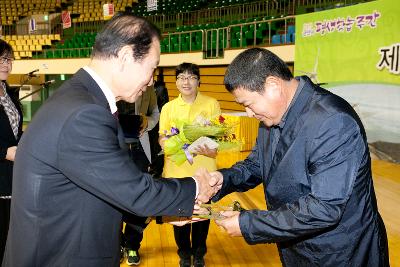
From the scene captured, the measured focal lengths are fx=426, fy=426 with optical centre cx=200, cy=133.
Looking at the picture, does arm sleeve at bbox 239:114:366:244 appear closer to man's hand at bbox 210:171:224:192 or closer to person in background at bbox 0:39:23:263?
man's hand at bbox 210:171:224:192

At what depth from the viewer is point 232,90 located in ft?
4.95

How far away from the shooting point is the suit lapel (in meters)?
1.47

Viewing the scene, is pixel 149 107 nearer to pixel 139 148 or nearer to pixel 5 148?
pixel 139 148

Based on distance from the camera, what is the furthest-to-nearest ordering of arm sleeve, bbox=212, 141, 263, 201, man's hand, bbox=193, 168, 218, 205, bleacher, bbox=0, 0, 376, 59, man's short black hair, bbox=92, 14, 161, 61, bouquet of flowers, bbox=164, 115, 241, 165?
1. bleacher, bbox=0, 0, 376, 59
2. bouquet of flowers, bbox=164, 115, 241, 165
3. arm sleeve, bbox=212, 141, 263, 201
4. man's hand, bbox=193, 168, 218, 205
5. man's short black hair, bbox=92, 14, 161, 61

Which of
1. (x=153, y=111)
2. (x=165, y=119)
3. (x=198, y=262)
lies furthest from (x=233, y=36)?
(x=198, y=262)

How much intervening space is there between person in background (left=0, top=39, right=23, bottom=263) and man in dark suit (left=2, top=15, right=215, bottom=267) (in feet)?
4.62

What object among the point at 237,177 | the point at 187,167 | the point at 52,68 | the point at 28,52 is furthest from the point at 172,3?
the point at 237,177

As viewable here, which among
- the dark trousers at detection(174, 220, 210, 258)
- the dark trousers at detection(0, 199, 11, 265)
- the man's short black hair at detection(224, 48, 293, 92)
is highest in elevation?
the man's short black hair at detection(224, 48, 293, 92)

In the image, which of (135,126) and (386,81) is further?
(386,81)

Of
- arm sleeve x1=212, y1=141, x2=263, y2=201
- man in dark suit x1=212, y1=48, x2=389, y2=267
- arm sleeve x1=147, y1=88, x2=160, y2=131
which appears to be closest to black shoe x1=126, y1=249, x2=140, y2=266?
arm sleeve x1=147, y1=88, x2=160, y2=131

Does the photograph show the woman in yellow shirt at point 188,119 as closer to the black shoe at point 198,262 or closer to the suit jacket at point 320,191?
the black shoe at point 198,262

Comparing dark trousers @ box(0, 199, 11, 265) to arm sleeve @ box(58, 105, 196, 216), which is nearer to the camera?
arm sleeve @ box(58, 105, 196, 216)

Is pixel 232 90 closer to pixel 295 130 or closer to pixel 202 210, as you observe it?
pixel 295 130

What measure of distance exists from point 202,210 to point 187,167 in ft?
4.79
